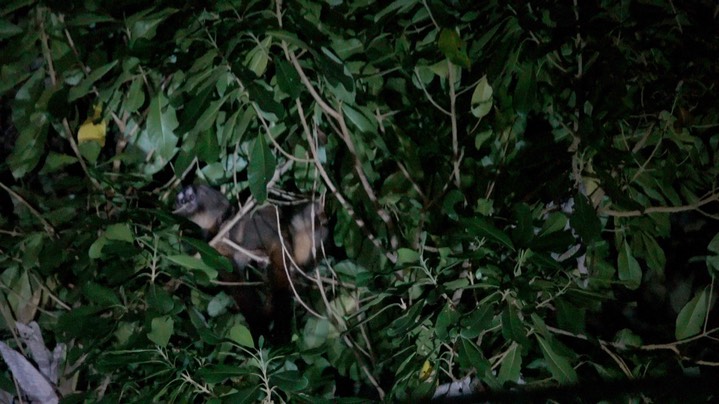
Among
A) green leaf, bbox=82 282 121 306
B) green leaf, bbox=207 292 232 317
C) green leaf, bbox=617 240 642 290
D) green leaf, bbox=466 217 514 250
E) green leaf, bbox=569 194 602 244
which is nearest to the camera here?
green leaf, bbox=466 217 514 250

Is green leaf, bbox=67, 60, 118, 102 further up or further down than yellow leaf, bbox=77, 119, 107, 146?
further up

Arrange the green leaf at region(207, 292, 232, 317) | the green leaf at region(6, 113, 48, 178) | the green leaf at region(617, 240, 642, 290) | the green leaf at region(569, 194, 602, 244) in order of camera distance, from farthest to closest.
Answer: the green leaf at region(207, 292, 232, 317) → the green leaf at region(6, 113, 48, 178) → the green leaf at region(617, 240, 642, 290) → the green leaf at region(569, 194, 602, 244)

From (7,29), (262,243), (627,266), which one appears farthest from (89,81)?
(627,266)

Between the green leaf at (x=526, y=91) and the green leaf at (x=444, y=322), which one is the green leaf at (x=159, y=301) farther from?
the green leaf at (x=526, y=91)

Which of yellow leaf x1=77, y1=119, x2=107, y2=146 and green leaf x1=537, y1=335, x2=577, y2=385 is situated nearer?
green leaf x1=537, y1=335, x2=577, y2=385

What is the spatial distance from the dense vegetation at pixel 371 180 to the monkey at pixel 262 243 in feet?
0.20

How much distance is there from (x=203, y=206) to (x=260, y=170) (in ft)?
1.94

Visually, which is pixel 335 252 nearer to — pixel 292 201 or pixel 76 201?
pixel 292 201

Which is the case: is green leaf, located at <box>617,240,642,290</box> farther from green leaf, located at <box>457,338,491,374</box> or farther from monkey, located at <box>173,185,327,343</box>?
monkey, located at <box>173,185,327,343</box>

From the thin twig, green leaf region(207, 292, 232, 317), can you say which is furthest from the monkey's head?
the thin twig

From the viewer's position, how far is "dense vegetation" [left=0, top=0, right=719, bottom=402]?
128 cm

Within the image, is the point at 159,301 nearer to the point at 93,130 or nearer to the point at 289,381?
the point at 289,381

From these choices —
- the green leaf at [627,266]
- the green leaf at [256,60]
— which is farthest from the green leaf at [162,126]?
the green leaf at [627,266]

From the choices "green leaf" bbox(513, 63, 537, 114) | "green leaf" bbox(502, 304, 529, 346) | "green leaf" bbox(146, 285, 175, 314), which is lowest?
"green leaf" bbox(146, 285, 175, 314)
